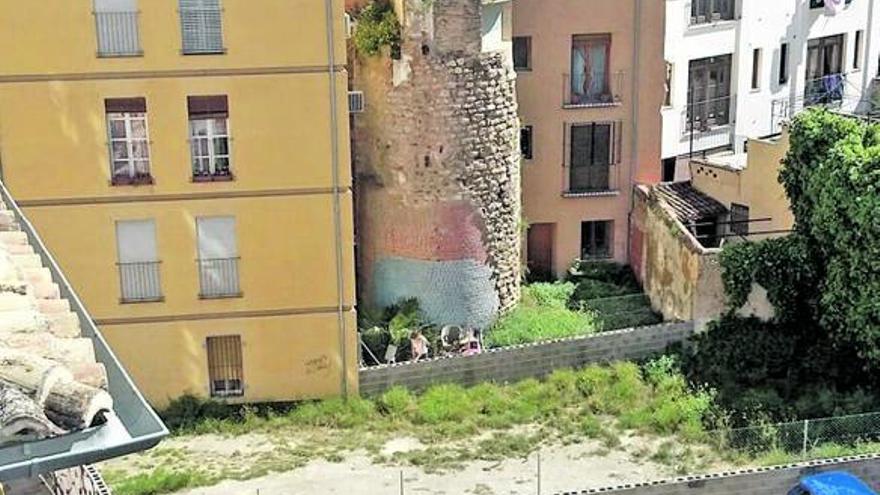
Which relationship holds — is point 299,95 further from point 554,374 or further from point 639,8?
point 639,8

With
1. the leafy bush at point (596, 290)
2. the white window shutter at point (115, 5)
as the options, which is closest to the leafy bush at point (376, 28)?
the white window shutter at point (115, 5)

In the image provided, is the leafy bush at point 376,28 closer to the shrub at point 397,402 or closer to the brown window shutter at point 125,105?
the brown window shutter at point 125,105

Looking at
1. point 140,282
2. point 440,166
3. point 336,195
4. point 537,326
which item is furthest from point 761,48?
point 140,282

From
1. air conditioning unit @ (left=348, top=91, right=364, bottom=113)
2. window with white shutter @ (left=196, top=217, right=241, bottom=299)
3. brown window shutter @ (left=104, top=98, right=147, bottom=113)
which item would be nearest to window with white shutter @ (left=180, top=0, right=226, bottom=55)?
brown window shutter @ (left=104, top=98, right=147, bottom=113)

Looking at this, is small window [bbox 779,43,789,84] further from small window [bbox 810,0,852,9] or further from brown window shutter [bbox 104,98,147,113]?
brown window shutter [bbox 104,98,147,113]

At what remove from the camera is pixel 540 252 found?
29.9 meters

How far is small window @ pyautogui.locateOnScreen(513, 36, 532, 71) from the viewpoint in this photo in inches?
1099

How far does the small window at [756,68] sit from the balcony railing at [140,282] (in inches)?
713

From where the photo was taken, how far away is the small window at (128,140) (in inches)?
852

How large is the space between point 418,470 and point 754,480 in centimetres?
586

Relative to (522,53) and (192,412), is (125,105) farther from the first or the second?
(522,53)

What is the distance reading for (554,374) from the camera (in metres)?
24.2

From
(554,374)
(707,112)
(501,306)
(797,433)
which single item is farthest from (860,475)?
(707,112)

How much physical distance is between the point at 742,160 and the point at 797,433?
1195 centimetres
